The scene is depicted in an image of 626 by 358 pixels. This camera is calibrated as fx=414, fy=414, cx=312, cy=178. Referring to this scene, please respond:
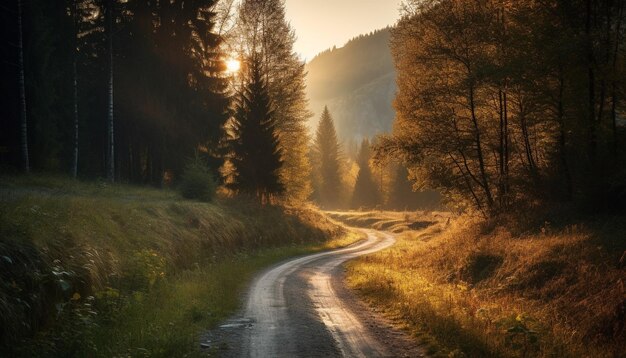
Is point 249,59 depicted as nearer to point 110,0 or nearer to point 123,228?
point 110,0

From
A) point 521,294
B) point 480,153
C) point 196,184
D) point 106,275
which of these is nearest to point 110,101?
point 196,184

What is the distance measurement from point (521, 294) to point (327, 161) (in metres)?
76.3

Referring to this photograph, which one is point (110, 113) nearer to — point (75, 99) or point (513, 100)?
point (75, 99)

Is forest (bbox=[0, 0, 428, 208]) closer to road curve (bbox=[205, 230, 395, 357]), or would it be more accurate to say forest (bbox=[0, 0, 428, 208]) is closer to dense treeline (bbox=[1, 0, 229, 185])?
dense treeline (bbox=[1, 0, 229, 185])

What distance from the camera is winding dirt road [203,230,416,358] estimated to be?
328 inches

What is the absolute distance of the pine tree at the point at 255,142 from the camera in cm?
3284

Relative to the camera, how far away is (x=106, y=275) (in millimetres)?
11117

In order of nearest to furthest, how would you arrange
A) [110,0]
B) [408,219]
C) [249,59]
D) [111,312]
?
[111,312] → [110,0] → [249,59] → [408,219]

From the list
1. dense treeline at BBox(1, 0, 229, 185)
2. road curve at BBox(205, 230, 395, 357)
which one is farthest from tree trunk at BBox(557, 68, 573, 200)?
dense treeline at BBox(1, 0, 229, 185)

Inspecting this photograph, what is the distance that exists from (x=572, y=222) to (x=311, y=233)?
24.7 m

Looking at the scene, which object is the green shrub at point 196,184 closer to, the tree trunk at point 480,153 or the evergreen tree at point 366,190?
the tree trunk at point 480,153

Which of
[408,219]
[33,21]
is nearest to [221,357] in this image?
[33,21]

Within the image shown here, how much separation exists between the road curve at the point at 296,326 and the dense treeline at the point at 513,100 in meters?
8.68

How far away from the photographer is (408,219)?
53625mm
